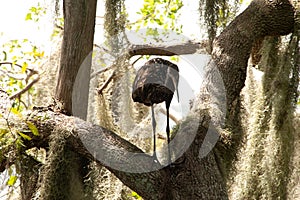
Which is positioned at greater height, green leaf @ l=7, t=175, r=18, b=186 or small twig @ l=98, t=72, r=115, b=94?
small twig @ l=98, t=72, r=115, b=94

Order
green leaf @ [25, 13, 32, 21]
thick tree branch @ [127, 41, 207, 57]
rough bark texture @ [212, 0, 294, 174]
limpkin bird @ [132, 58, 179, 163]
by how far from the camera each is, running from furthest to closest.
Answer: green leaf @ [25, 13, 32, 21], thick tree branch @ [127, 41, 207, 57], rough bark texture @ [212, 0, 294, 174], limpkin bird @ [132, 58, 179, 163]

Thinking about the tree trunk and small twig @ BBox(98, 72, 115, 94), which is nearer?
the tree trunk

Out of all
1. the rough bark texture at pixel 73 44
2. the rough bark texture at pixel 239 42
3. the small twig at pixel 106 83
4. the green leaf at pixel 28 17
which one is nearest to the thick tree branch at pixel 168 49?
the small twig at pixel 106 83

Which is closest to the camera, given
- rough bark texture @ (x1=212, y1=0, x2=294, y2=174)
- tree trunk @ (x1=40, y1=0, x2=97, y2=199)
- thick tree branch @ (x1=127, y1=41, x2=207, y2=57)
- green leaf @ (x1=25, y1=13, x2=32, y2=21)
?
rough bark texture @ (x1=212, y1=0, x2=294, y2=174)

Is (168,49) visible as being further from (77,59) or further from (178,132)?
(178,132)

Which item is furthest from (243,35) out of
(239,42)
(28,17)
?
(28,17)

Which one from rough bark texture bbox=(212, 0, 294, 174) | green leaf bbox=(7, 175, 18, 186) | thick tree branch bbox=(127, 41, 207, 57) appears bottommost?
green leaf bbox=(7, 175, 18, 186)

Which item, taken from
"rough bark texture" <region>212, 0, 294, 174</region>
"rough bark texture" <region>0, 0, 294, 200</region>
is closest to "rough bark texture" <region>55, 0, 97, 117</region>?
"rough bark texture" <region>0, 0, 294, 200</region>

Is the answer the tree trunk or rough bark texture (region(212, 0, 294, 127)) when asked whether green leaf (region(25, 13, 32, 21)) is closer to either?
the tree trunk

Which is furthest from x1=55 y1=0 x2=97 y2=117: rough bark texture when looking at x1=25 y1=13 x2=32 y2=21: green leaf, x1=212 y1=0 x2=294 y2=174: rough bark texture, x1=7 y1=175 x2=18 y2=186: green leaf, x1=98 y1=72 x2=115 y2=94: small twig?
x1=25 y1=13 x2=32 y2=21: green leaf

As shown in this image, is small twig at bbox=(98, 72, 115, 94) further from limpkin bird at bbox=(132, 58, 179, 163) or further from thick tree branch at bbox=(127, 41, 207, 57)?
limpkin bird at bbox=(132, 58, 179, 163)

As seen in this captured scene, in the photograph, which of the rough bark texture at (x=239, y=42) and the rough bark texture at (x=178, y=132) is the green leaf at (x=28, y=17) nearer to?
the rough bark texture at (x=178, y=132)

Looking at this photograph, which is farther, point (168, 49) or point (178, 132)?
point (168, 49)

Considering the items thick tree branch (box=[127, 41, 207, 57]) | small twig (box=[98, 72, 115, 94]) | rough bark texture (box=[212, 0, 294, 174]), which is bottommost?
small twig (box=[98, 72, 115, 94])
